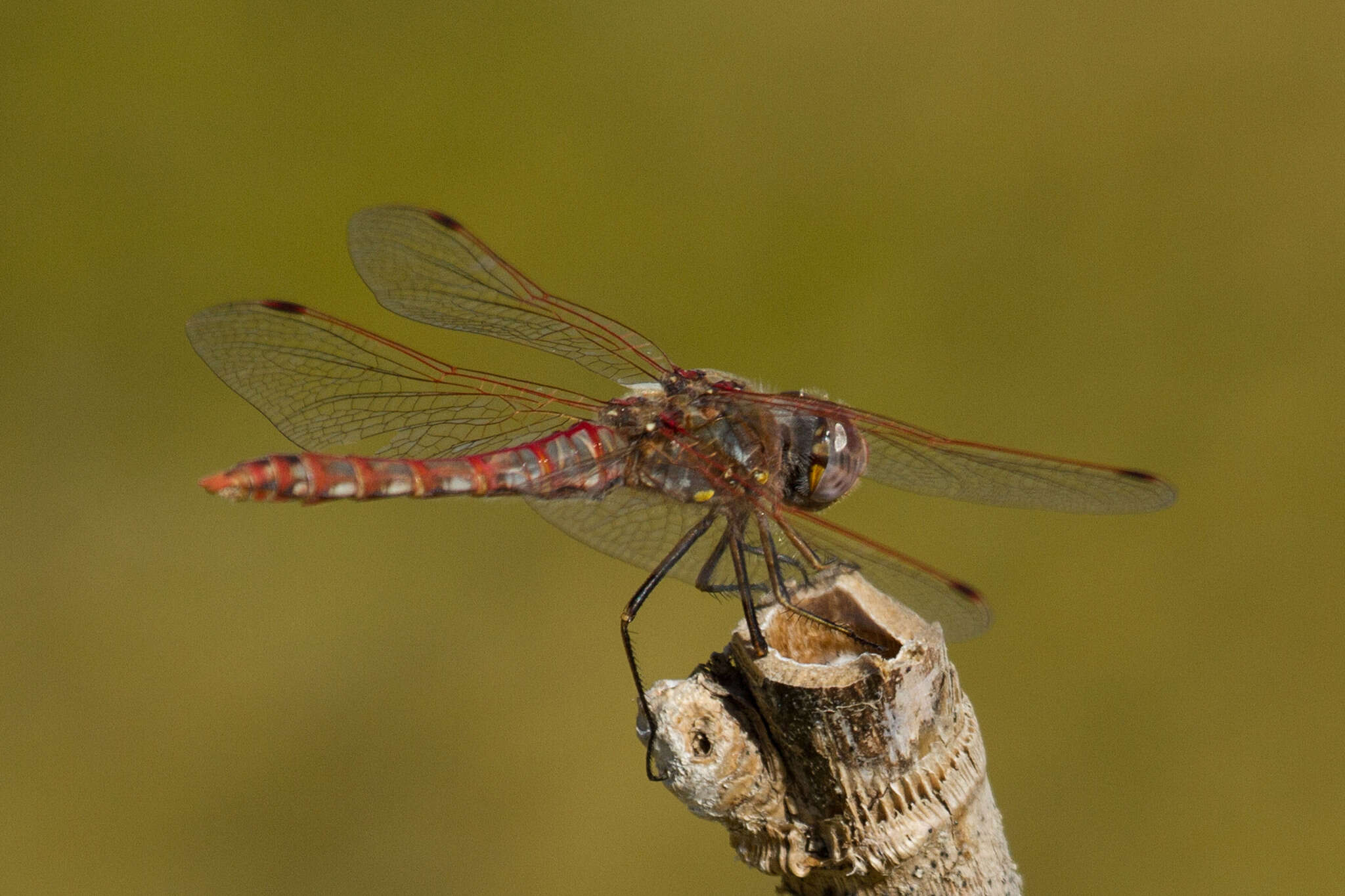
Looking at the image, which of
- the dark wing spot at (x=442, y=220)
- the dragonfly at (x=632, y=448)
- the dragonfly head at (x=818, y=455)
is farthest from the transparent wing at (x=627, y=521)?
the dark wing spot at (x=442, y=220)

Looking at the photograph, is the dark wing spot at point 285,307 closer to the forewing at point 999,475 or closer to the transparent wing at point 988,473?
the transparent wing at point 988,473

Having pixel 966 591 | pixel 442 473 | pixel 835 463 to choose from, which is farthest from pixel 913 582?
pixel 442 473

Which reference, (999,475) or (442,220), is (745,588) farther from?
(442,220)

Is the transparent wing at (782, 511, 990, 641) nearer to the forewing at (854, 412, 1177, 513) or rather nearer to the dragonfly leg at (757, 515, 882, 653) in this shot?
the dragonfly leg at (757, 515, 882, 653)

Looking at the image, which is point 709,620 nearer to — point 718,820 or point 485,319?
point 485,319

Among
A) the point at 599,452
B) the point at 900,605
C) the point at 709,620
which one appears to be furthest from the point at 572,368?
the point at 900,605

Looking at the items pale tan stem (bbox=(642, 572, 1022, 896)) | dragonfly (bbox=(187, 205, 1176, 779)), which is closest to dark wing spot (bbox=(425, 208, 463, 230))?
dragonfly (bbox=(187, 205, 1176, 779))
